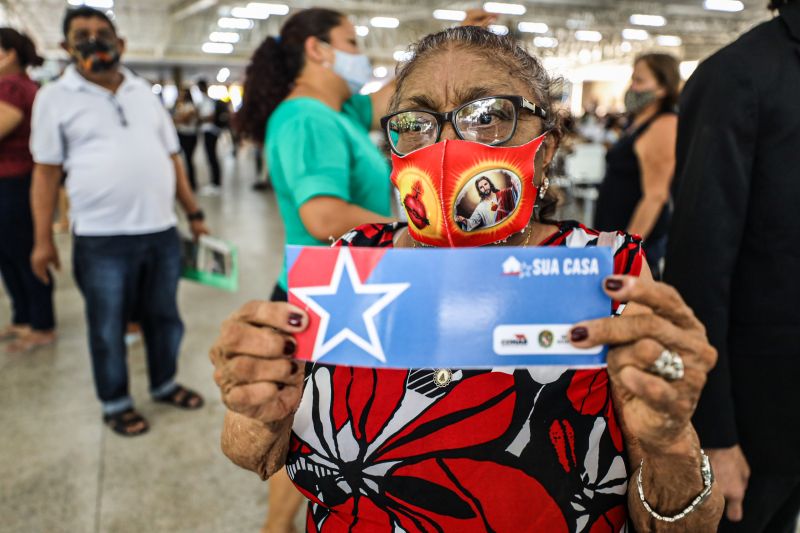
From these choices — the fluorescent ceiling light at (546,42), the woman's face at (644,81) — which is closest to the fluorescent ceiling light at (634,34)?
the fluorescent ceiling light at (546,42)

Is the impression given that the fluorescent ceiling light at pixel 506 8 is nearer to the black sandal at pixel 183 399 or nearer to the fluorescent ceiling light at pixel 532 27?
the fluorescent ceiling light at pixel 532 27

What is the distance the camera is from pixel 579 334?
71 centimetres

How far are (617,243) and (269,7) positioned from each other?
19.9m

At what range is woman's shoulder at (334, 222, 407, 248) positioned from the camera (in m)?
1.20

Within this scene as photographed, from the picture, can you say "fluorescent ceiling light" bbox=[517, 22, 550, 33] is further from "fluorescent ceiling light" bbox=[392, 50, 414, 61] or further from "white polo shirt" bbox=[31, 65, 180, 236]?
"fluorescent ceiling light" bbox=[392, 50, 414, 61]

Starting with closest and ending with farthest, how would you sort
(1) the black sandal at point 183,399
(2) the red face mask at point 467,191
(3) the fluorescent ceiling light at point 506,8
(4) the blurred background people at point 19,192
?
(2) the red face mask at point 467,191 → (1) the black sandal at point 183,399 → (4) the blurred background people at point 19,192 → (3) the fluorescent ceiling light at point 506,8

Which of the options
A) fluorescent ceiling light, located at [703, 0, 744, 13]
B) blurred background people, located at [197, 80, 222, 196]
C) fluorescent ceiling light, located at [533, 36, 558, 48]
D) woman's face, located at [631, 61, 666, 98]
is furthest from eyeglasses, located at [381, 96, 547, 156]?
fluorescent ceiling light, located at [533, 36, 558, 48]

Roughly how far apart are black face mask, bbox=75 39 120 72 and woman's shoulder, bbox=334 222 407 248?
6.40 ft

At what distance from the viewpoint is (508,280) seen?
715 mm

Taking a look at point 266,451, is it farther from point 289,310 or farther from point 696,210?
point 696,210

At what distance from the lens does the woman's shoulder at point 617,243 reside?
1.02 metres

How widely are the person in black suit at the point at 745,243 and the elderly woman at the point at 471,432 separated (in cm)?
34

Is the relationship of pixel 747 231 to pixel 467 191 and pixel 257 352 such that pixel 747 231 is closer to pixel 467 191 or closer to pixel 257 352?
pixel 467 191

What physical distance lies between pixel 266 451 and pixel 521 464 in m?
0.45
